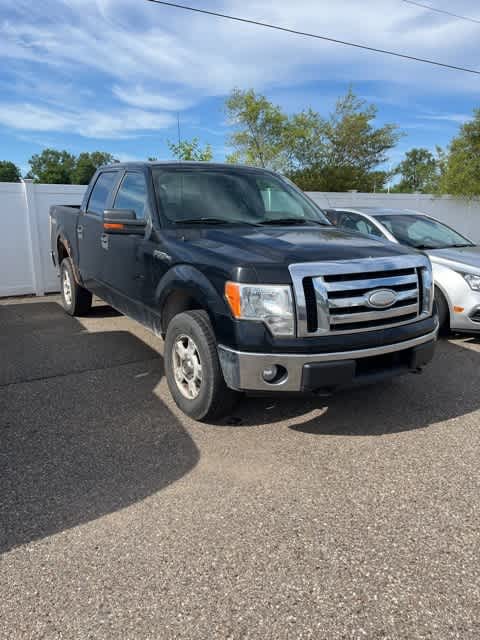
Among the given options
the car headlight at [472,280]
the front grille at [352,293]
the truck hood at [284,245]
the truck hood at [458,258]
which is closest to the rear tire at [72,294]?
the truck hood at [284,245]

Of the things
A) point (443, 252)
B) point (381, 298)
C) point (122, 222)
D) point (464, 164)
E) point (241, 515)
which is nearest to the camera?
point (241, 515)

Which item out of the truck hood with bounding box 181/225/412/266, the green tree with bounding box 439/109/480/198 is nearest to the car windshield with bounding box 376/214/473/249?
the truck hood with bounding box 181/225/412/266

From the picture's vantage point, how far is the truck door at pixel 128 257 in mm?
4452

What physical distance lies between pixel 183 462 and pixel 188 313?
1064 mm

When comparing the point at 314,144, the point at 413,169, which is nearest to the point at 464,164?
the point at 314,144

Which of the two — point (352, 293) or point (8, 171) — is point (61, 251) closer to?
point (352, 293)

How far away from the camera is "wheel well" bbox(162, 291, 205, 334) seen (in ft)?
12.5

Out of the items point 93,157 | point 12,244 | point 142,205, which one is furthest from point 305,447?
point 93,157

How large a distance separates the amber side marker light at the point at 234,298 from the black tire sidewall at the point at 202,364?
0.38m

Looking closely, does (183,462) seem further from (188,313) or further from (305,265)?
(305,265)

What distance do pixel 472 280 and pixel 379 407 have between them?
8.17 ft

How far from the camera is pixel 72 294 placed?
7012mm

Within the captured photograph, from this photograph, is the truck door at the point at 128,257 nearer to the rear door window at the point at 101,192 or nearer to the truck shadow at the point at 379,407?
the rear door window at the point at 101,192

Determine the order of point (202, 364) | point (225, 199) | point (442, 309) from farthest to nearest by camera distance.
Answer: point (442, 309)
point (225, 199)
point (202, 364)
